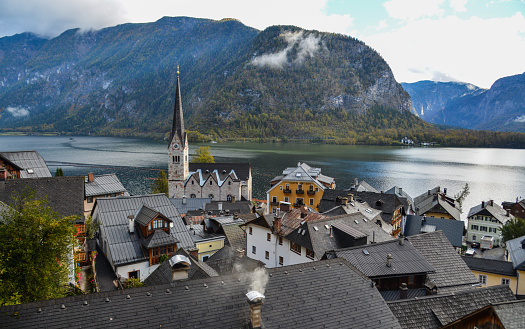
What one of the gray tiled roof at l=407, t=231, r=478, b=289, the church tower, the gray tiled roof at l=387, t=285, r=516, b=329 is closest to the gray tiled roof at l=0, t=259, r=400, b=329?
the gray tiled roof at l=387, t=285, r=516, b=329

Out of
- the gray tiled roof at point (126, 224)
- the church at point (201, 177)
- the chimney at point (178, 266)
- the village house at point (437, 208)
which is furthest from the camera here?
the church at point (201, 177)

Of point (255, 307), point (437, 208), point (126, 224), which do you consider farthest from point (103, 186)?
point (437, 208)

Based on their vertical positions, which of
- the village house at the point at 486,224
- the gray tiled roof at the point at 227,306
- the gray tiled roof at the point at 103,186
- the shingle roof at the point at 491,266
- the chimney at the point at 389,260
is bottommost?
the village house at the point at 486,224

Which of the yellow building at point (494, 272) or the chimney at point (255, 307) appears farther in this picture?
the yellow building at point (494, 272)

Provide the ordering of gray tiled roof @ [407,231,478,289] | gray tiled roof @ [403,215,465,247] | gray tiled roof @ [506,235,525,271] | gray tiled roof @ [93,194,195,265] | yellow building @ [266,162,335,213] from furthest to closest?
yellow building @ [266,162,335,213]
gray tiled roof @ [403,215,465,247]
gray tiled roof @ [506,235,525,271]
gray tiled roof @ [93,194,195,265]
gray tiled roof @ [407,231,478,289]

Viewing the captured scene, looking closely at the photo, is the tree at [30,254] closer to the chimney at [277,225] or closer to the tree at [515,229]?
the chimney at [277,225]

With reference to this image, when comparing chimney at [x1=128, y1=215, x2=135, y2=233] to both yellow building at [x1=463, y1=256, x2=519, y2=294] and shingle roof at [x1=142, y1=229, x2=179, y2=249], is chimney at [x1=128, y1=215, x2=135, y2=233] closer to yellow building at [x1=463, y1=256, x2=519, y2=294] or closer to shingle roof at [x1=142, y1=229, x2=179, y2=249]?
shingle roof at [x1=142, y1=229, x2=179, y2=249]

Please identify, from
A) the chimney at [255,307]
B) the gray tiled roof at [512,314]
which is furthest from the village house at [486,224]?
the chimney at [255,307]
